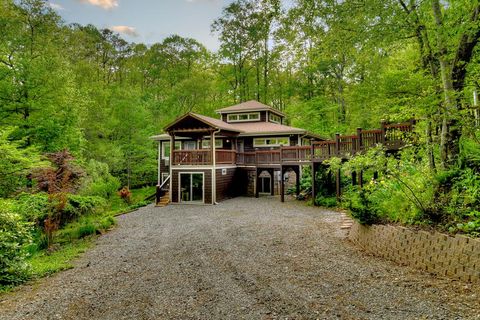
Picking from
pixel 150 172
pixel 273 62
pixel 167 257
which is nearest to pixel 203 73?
pixel 273 62

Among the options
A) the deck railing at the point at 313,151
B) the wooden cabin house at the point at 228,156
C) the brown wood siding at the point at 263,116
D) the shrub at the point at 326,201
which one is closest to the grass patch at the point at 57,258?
the wooden cabin house at the point at 228,156

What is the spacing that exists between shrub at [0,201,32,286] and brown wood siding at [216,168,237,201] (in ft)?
36.5

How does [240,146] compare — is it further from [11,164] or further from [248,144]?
[11,164]

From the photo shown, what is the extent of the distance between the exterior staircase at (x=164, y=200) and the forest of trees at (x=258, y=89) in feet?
12.8

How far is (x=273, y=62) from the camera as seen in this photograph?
30.0 meters

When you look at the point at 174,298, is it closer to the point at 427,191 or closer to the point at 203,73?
the point at 427,191

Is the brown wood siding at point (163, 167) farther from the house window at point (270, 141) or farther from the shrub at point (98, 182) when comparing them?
the house window at point (270, 141)

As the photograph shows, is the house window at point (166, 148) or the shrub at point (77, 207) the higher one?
the house window at point (166, 148)

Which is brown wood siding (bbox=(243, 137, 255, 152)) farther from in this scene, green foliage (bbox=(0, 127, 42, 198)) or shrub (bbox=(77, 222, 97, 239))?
green foliage (bbox=(0, 127, 42, 198))

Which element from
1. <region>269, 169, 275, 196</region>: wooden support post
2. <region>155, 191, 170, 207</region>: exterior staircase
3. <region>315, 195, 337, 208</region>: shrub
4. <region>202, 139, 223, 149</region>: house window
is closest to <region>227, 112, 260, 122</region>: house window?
<region>202, 139, 223, 149</region>: house window

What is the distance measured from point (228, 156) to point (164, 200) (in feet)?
16.2

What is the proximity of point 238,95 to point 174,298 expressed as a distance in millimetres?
27995

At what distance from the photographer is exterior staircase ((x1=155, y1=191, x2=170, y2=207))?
1686cm

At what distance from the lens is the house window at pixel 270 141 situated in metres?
19.3
